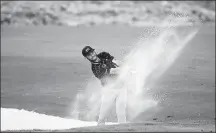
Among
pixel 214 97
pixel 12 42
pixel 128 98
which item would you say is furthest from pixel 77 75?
pixel 12 42

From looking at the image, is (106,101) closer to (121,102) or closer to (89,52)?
(121,102)

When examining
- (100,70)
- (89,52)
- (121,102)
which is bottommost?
(121,102)

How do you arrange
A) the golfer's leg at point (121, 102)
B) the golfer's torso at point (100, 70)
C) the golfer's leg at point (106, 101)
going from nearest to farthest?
the golfer's torso at point (100, 70) < the golfer's leg at point (106, 101) < the golfer's leg at point (121, 102)

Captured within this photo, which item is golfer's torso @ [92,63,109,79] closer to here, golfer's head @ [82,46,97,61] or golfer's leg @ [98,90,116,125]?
golfer's head @ [82,46,97,61]

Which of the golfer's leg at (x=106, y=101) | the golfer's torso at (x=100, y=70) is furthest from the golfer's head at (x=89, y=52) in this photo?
the golfer's leg at (x=106, y=101)

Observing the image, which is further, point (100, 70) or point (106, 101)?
point (106, 101)

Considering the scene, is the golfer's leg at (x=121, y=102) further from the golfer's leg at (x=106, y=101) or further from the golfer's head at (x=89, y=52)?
the golfer's head at (x=89, y=52)

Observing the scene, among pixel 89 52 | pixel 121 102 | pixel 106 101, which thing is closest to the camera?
pixel 89 52

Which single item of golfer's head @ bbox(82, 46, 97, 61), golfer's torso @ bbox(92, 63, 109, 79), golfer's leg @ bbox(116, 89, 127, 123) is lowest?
golfer's leg @ bbox(116, 89, 127, 123)

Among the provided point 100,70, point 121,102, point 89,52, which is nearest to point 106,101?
point 121,102

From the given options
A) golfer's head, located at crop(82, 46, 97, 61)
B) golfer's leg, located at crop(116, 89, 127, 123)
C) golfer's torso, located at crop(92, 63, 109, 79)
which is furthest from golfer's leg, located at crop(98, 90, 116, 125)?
golfer's head, located at crop(82, 46, 97, 61)

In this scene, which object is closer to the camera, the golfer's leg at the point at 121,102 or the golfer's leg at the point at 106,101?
→ the golfer's leg at the point at 106,101

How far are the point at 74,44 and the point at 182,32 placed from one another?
13.2m

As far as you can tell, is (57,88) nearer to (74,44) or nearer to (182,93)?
(182,93)
